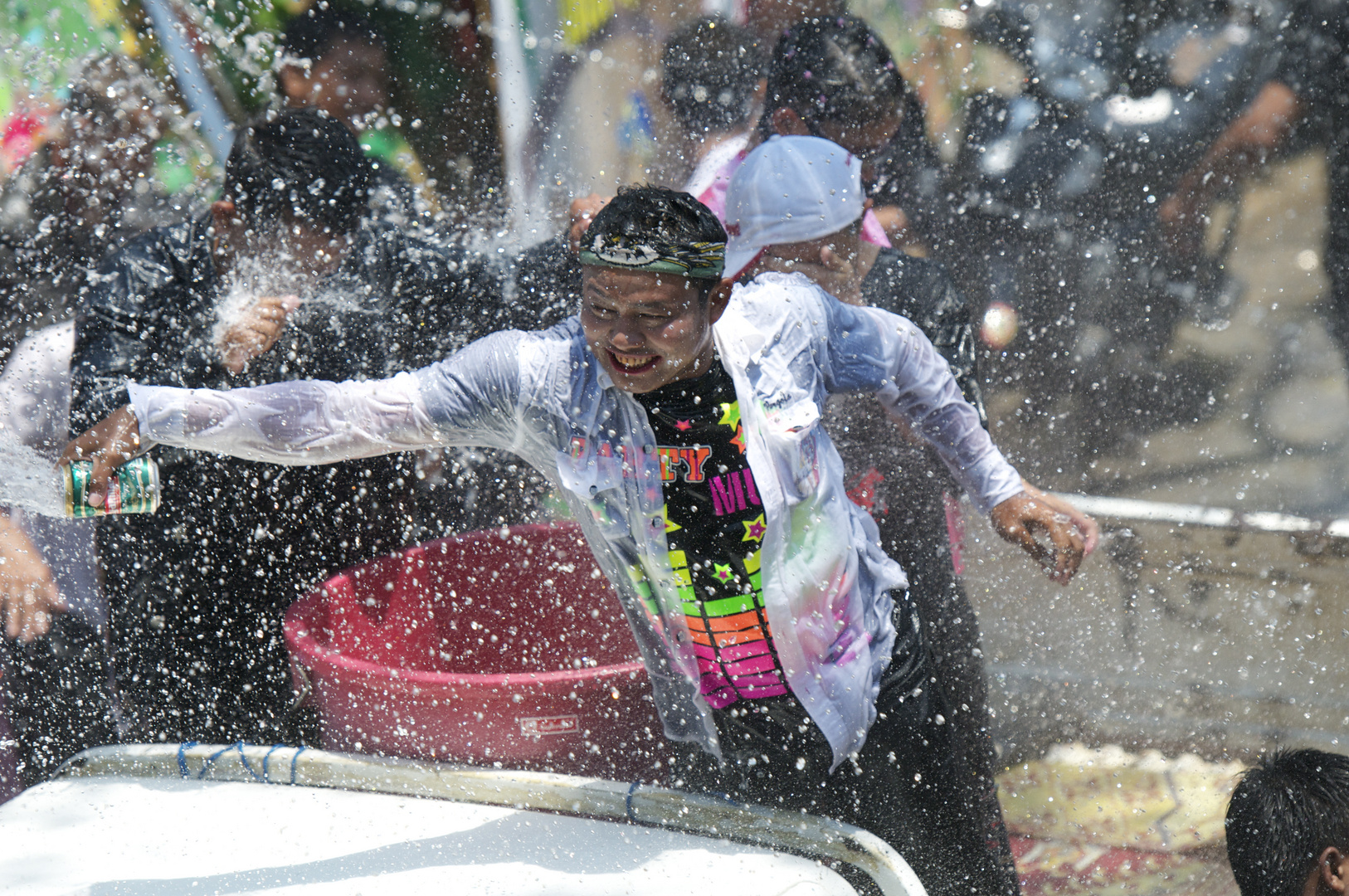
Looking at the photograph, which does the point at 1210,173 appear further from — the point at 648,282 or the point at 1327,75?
the point at 648,282

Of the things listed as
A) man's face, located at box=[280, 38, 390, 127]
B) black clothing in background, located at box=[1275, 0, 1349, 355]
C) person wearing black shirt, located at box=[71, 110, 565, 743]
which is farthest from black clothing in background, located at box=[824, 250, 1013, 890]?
man's face, located at box=[280, 38, 390, 127]

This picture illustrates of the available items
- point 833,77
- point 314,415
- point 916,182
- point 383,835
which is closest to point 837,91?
point 833,77

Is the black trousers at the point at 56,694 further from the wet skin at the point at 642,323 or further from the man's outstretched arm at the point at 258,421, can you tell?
the wet skin at the point at 642,323

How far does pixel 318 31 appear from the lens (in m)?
4.34

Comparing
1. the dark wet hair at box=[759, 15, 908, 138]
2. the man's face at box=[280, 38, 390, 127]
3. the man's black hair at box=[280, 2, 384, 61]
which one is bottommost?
the dark wet hair at box=[759, 15, 908, 138]

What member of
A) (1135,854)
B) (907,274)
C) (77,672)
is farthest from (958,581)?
(77,672)

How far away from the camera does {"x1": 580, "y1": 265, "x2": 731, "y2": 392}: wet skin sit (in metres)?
1.38

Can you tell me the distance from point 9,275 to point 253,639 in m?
1.42

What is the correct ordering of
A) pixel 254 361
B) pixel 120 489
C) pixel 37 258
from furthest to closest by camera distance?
pixel 37 258 < pixel 254 361 < pixel 120 489

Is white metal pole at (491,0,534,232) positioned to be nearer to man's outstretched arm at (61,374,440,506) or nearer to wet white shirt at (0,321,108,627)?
wet white shirt at (0,321,108,627)

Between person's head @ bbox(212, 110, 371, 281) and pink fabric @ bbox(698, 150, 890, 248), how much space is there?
Result: 0.79 metres

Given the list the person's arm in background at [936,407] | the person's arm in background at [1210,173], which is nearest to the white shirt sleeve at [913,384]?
the person's arm in background at [936,407]

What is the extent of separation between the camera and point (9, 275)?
2930mm

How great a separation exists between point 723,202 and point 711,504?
101cm
